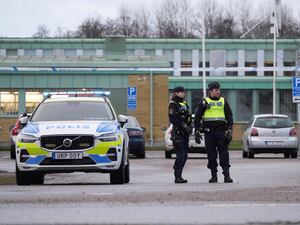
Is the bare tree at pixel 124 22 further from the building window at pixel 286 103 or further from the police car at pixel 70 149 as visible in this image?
the police car at pixel 70 149

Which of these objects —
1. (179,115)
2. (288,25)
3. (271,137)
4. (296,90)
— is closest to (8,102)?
(296,90)

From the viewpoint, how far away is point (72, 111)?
17.6 meters

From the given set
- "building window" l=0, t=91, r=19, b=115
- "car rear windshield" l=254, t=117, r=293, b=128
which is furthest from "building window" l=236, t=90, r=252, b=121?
"car rear windshield" l=254, t=117, r=293, b=128

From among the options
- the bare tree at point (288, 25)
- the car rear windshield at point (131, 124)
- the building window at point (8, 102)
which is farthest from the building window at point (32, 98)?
the bare tree at point (288, 25)

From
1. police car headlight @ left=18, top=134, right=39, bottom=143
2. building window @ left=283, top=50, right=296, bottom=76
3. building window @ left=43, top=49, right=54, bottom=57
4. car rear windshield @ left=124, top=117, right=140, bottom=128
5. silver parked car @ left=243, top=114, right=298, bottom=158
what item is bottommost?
silver parked car @ left=243, top=114, right=298, bottom=158

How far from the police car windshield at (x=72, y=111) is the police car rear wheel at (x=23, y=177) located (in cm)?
117

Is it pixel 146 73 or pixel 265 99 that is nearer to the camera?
pixel 146 73

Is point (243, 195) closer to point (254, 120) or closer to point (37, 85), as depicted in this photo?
point (254, 120)

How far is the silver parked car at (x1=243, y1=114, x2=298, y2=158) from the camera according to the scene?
105 feet

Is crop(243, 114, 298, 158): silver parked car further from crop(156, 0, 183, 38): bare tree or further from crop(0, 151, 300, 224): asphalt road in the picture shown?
crop(156, 0, 183, 38): bare tree

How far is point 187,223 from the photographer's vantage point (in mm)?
9133

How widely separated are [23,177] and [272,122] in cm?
1683

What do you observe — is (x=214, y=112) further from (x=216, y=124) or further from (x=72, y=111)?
(x=72, y=111)

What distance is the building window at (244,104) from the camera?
66188mm
